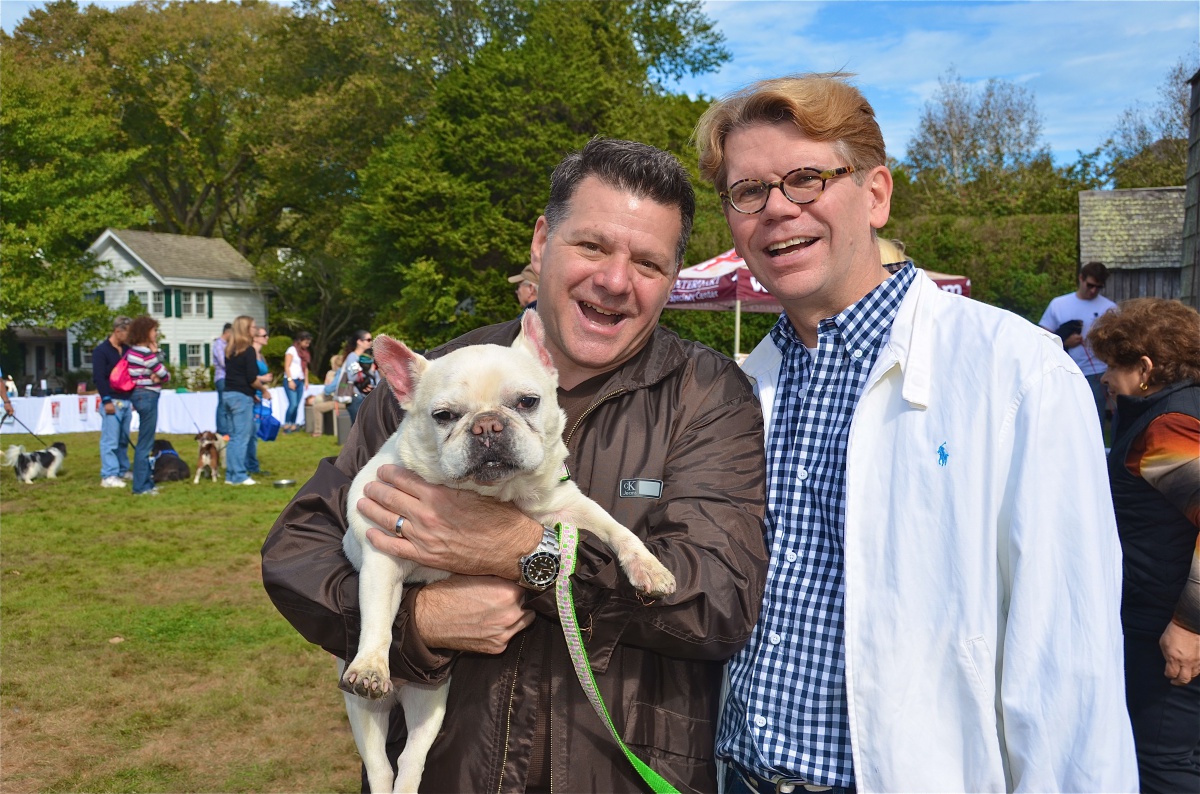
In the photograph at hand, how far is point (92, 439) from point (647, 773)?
21957 millimetres

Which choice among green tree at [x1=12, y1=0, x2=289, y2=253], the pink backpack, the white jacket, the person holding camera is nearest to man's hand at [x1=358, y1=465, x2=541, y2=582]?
the white jacket

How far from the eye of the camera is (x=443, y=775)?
7.64ft

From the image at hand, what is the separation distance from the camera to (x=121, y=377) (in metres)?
12.8

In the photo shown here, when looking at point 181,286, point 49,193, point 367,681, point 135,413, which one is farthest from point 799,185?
point 181,286

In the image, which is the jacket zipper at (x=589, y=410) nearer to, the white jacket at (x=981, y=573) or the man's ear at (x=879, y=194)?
the white jacket at (x=981, y=573)

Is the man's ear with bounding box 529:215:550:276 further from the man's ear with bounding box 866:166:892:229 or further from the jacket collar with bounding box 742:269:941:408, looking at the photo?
the jacket collar with bounding box 742:269:941:408

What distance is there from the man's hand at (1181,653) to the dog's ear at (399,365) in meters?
3.15

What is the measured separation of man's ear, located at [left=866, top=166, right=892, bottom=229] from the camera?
2453 millimetres

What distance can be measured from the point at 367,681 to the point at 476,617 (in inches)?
12.2

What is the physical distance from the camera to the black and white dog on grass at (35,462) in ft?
45.0

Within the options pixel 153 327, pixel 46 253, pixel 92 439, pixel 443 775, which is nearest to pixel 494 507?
pixel 443 775

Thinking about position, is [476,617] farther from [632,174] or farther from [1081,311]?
[1081,311]

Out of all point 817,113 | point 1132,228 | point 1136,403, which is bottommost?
point 1136,403

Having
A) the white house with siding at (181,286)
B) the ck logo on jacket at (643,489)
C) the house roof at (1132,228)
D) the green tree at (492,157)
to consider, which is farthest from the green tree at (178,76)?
the ck logo on jacket at (643,489)
